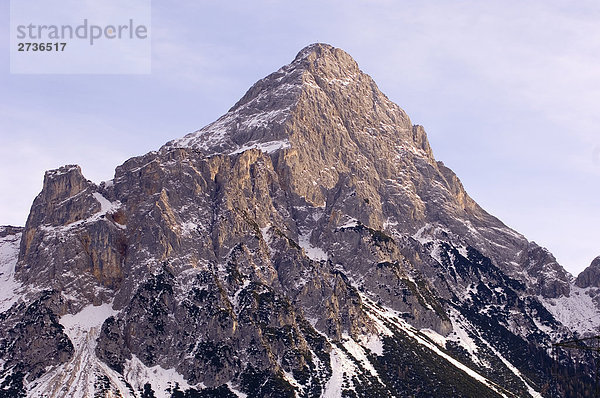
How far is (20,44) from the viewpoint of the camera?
603ft

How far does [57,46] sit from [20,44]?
57.9ft

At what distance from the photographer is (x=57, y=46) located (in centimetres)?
17162

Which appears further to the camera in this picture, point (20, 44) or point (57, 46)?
point (20, 44)
